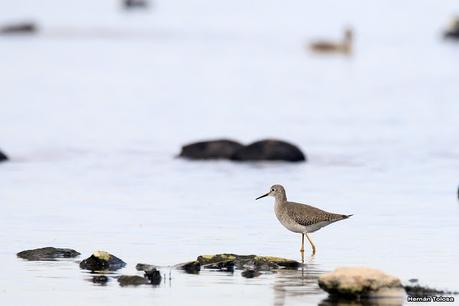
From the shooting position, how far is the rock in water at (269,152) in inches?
1313

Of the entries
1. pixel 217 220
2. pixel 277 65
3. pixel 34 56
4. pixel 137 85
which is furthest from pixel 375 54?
pixel 217 220

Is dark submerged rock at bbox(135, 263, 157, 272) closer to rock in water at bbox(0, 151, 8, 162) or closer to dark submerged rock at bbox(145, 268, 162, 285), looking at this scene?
dark submerged rock at bbox(145, 268, 162, 285)

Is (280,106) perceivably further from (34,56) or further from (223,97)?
(34,56)

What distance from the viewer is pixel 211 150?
34219 mm

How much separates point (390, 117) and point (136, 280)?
30241mm

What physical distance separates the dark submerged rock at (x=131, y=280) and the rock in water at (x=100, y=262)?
0.98 metres

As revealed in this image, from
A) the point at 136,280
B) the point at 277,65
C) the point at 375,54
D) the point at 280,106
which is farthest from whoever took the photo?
the point at 375,54

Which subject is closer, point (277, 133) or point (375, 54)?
point (277, 133)

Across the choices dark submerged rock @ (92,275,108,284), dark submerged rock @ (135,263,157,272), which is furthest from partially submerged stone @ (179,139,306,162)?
dark submerged rock @ (92,275,108,284)

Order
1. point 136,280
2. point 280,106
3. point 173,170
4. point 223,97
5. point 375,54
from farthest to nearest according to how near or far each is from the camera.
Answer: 1. point 375,54
2. point 223,97
3. point 280,106
4. point 173,170
5. point 136,280

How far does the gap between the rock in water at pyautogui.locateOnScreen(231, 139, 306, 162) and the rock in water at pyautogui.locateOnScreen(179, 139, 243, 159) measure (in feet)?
1.34

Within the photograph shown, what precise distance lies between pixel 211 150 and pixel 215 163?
0.92 metres

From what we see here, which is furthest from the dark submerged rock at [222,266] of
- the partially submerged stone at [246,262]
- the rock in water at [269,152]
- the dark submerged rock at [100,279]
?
the rock in water at [269,152]

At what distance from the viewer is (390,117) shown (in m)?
47.8
